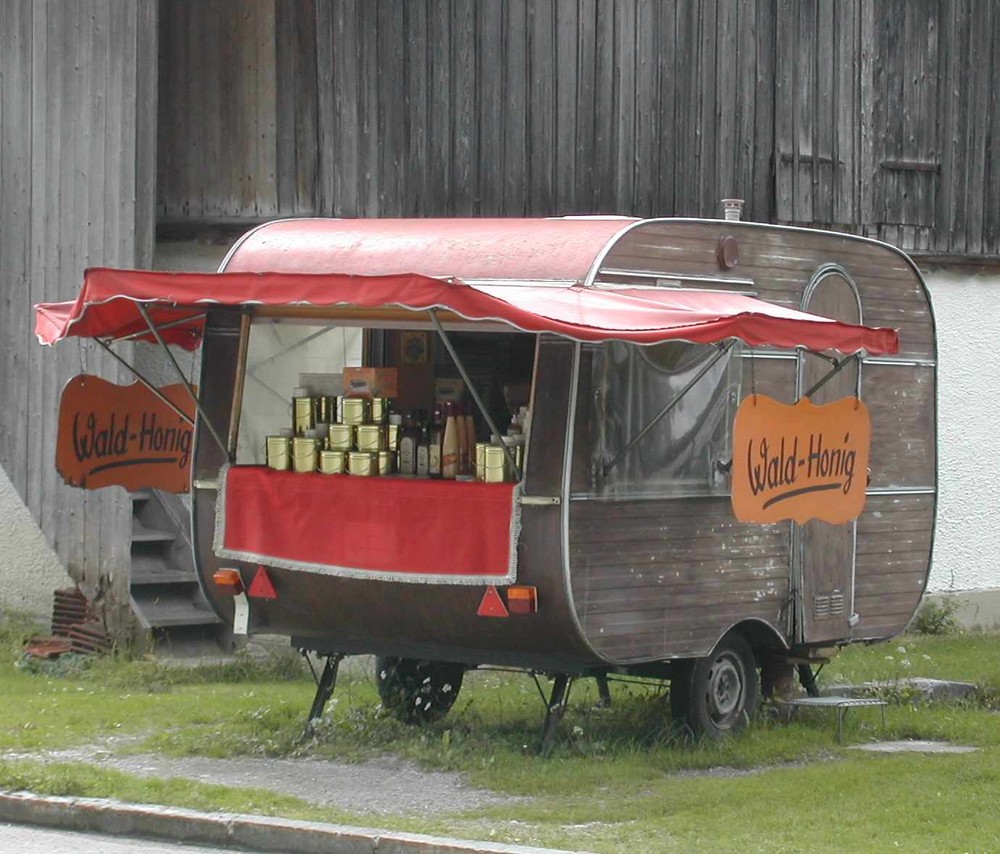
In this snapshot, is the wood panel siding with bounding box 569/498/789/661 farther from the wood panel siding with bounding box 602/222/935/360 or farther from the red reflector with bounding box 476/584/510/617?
the wood panel siding with bounding box 602/222/935/360

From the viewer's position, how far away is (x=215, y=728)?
449 inches

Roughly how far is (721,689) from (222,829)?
3495 millimetres

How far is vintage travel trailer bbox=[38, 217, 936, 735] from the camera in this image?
32.0 ft

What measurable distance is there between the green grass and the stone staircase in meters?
0.66

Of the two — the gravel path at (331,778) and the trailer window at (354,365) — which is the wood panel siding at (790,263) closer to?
the trailer window at (354,365)

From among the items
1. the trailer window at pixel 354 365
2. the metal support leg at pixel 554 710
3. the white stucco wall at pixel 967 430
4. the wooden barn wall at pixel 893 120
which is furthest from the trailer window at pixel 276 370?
the white stucco wall at pixel 967 430

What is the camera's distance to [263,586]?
10.6m

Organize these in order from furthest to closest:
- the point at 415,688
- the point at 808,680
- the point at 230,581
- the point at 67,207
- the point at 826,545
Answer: the point at 67,207, the point at 808,680, the point at 415,688, the point at 826,545, the point at 230,581

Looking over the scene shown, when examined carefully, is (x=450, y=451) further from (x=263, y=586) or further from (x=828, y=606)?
(x=828, y=606)

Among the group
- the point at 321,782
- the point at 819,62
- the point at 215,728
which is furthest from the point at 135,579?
the point at 819,62

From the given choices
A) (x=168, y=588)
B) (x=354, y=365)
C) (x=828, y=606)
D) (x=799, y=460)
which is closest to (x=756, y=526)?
(x=828, y=606)

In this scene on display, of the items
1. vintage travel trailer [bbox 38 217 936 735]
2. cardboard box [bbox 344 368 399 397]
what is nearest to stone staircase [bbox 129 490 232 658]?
vintage travel trailer [bbox 38 217 936 735]

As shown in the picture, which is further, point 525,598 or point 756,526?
point 756,526

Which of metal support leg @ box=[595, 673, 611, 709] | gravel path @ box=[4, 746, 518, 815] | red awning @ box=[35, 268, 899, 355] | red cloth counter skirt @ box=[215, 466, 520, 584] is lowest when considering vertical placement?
gravel path @ box=[4, 746, 518, 815]
